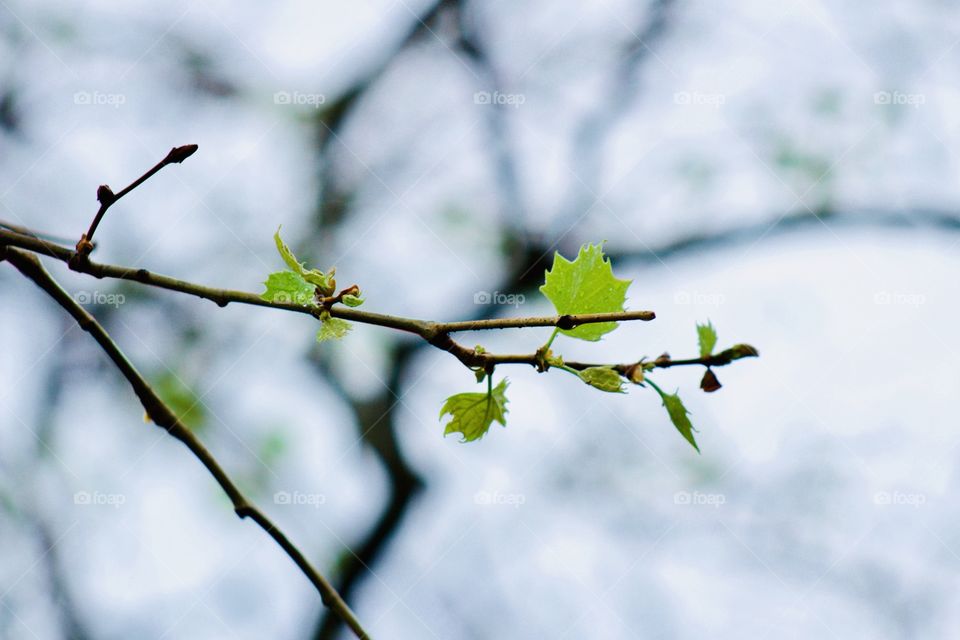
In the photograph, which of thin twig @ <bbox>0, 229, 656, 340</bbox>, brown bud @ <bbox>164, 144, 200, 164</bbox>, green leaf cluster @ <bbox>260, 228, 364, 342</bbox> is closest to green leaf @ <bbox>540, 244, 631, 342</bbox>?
thin twig @ <bbox>0, 229, 656, 340</bbox>

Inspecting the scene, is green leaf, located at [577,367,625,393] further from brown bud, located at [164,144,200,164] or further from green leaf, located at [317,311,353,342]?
brown bud, located at [164,144,200,164]

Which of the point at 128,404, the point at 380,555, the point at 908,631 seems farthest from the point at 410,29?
the point at 908,631

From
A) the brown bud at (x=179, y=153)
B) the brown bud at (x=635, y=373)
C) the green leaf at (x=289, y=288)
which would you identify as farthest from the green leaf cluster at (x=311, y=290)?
the brown bud at (x=635, y=373)

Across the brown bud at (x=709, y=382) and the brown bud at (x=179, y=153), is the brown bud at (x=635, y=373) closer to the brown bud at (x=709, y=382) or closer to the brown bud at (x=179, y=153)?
the brown bud at (x=709, y=382)

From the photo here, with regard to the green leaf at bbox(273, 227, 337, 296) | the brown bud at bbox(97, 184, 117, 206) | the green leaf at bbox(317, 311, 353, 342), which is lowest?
the brown bud at bbox(97, 184, 117, 206)

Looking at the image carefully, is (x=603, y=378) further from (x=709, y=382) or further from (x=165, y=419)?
(x=165, y=419)
